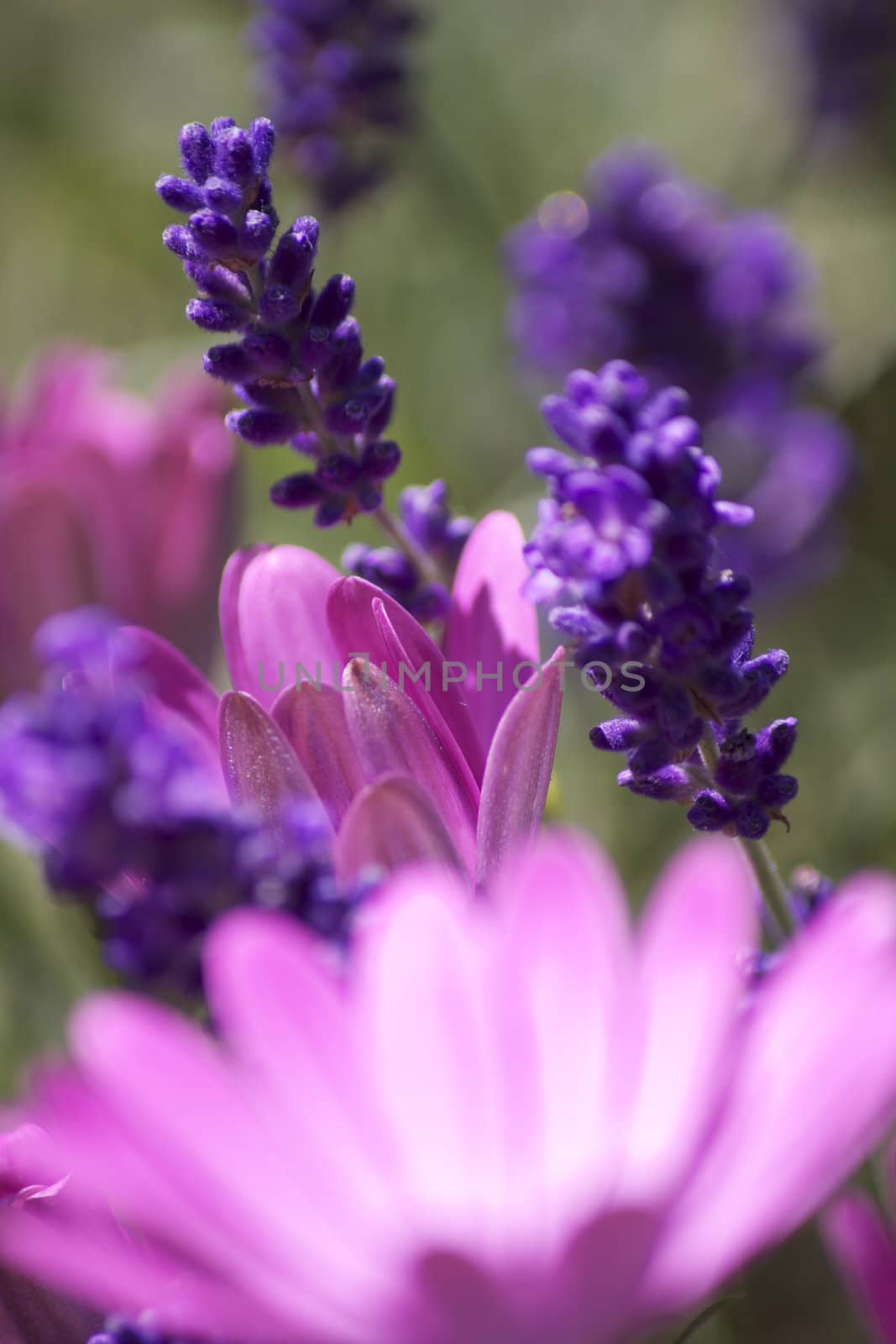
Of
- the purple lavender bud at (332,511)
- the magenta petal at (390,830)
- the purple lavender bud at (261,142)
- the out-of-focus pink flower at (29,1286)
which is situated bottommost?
the out-of-focus pink flower at (29,1286)

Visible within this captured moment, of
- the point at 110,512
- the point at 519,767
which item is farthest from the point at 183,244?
the point at 110,512

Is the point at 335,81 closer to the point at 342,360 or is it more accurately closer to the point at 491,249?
the point at 491,249

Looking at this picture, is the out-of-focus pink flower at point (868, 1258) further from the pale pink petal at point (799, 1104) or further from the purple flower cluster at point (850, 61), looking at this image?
the purple flower cluster at point (850, 61)

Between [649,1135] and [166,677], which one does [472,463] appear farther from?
[649,1135]

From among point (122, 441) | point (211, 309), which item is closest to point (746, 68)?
point (122, 441)

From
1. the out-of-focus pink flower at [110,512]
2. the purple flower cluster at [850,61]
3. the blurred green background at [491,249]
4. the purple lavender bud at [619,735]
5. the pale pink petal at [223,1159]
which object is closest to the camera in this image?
the pale pink petal at [223,1159]

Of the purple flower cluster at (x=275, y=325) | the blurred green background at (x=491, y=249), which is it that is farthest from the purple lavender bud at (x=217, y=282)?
the blurred green background at (x=491, y=249)
